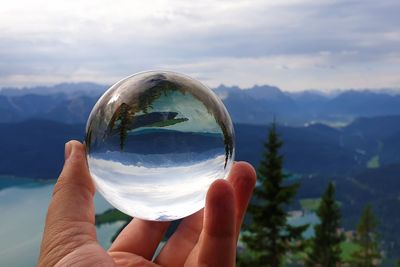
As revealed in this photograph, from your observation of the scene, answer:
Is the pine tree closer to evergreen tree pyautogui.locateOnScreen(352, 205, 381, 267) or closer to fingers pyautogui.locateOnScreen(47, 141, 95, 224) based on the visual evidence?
evergreen tree pyautogui.locateOnScreen(352, 205, 381, 267)

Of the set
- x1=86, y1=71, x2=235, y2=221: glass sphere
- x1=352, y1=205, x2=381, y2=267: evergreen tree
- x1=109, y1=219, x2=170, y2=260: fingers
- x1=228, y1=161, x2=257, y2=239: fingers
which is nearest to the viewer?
x1=86, y1=71, x2=235, y2=221: glass sphere

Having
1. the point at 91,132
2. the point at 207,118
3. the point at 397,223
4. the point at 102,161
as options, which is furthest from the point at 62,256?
the point at 397,223

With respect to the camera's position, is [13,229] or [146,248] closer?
[146,248]

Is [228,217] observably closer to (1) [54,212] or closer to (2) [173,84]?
(2) [173,84]

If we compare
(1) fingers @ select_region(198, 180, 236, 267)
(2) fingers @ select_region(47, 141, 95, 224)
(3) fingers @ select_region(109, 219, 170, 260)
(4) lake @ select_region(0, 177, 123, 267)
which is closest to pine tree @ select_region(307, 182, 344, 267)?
(3) fingers @ select_region(109, 219, 170, 260)

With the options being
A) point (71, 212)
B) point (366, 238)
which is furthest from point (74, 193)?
point (366, 238)

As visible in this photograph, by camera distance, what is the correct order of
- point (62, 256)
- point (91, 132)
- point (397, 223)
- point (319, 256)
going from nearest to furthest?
point (62, 256) < point (91, 132) < point (319, 256) < point (397, 223)

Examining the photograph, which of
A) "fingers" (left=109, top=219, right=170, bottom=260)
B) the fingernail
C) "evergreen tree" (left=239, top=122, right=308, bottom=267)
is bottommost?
"evergreen tree" (left=239, top=122, right=308, bottom=267)

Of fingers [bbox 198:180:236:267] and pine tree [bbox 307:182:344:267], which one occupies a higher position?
fingers [bbox 198:180:236:267]
